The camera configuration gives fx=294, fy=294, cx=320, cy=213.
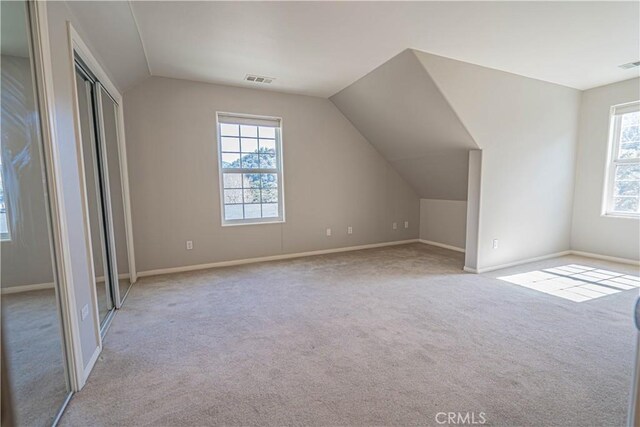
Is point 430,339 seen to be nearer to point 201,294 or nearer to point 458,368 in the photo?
point 458,368

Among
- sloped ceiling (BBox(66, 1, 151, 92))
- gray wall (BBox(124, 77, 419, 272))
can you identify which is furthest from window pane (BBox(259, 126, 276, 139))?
sloped ceiling (BBox(66, 1, 151, 92))

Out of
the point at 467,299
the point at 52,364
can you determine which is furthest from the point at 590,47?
the point at 52,364

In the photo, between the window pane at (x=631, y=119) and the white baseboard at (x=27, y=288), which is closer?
the white baseboard at (x=27, y=288)

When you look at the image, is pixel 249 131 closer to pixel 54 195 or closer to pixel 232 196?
pixel 232 196

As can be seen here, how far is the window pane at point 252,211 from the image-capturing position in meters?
4.37

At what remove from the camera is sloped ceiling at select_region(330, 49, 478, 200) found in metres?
3.40

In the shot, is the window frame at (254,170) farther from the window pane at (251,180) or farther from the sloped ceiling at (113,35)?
the sloped ceiling at (113,35)

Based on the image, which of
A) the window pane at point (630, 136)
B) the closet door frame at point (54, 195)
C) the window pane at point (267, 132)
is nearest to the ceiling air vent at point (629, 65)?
the window pane at point (630, 136)

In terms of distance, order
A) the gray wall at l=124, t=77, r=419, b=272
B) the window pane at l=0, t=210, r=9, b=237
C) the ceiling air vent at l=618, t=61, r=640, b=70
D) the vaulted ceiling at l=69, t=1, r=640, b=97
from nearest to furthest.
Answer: the window pane at l=0, t=210, r=9, b=237 → the vaulted ceiling at l=69, t=1, r=640, b=97 → the ceiling air vent at l=618, t=61, r=640, b=70 → the gray wall at l=124, t=77, r=419, b=272

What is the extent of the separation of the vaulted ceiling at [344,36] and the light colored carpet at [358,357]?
90.8 inches

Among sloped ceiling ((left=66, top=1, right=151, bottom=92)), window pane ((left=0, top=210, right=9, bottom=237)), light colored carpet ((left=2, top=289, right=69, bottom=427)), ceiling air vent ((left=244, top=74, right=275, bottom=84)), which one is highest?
ceiling air vent ((left=244, top=74, right=275, bottom=84))

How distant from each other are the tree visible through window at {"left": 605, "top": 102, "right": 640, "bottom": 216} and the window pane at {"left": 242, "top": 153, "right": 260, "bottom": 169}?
506 centimetres

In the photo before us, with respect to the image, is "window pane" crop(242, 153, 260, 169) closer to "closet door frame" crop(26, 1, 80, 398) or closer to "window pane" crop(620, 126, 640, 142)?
"closet door frame" crop(26, 1, 80, 398)

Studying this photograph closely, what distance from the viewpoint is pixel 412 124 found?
13.3ft
